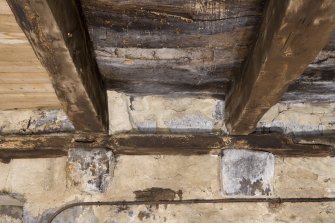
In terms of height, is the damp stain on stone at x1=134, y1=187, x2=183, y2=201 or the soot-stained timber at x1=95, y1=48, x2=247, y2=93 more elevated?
the soot-stained timber at x1=95, y1=48, x2=247, y2=93

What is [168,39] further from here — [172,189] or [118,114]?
[172,189]

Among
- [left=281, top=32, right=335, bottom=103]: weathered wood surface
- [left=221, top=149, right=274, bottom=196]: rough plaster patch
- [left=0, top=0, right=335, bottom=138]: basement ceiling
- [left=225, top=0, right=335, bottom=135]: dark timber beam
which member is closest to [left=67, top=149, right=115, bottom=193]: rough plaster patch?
[left=0, top=0, right=335, bottom=138]: basement ceiling

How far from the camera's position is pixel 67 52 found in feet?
3.60

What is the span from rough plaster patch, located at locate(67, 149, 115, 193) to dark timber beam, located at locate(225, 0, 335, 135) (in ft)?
2.30

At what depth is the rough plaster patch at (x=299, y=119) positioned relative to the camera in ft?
6.26

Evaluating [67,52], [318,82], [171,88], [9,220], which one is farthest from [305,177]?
[9,220]

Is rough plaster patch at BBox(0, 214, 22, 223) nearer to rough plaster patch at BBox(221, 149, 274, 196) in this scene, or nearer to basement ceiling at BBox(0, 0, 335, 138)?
basement ceiling at BBox(0, 0, 335, 138)

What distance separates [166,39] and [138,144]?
0.60m

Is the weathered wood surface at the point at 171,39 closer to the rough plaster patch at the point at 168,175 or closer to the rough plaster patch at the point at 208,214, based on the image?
the rough plaster patch at the point at 168,175

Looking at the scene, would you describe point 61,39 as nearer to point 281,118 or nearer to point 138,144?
point 138,144

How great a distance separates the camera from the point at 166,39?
1348 millimetres

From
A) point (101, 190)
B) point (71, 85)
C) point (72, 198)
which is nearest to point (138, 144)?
point (101, 190)

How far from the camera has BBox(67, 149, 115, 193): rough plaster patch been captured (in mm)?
1799

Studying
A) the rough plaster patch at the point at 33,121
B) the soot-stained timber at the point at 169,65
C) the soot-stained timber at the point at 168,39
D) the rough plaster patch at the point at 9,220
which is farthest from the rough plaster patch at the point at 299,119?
the rough plaster patch at the point at 9,220
